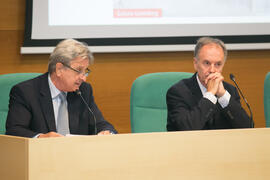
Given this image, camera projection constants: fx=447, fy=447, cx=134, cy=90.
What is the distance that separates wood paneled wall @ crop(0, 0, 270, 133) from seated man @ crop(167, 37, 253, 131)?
863 millimetres

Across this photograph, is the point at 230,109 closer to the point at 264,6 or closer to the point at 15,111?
the point at 15,111

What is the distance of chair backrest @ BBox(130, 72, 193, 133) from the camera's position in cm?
253

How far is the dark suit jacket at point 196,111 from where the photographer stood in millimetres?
2213

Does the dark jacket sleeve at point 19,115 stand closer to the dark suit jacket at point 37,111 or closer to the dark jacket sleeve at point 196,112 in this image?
the dark suit jacket at point 37,111

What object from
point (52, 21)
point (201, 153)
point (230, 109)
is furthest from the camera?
point (52, 21)

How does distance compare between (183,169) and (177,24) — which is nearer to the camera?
(183,169)

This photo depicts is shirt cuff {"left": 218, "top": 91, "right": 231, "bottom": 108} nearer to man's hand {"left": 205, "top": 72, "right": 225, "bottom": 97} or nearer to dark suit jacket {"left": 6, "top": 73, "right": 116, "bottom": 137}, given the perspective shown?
man's hand {"left": 205, "top": 72, "right": 225, "bottom": 97}

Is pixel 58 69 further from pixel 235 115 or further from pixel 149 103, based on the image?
pixel 235 115

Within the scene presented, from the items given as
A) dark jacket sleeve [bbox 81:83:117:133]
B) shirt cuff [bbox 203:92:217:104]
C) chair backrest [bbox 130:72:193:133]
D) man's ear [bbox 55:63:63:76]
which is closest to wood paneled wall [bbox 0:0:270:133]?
chair backrest [bbox 130:72:193:133]

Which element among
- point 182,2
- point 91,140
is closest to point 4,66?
point 182,2

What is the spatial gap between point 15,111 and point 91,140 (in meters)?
1.04

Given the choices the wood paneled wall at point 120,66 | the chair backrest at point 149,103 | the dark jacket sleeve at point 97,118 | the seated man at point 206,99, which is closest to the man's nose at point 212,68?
the seated man at point 206,99

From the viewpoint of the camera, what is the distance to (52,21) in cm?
314

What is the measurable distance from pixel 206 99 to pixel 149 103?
421mm
